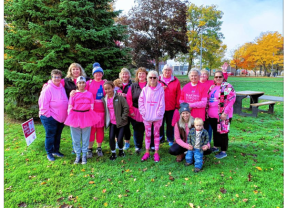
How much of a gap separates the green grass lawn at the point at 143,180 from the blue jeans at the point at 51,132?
0.30 metres

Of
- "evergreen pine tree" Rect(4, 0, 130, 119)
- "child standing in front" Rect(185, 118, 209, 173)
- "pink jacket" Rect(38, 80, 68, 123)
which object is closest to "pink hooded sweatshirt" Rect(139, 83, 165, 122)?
A: "child standing in front" Rect(185, 118, 209, 173)

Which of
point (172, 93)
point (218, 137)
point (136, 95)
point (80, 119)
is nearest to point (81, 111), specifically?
point (80, 119)

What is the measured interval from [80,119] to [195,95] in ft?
8.10

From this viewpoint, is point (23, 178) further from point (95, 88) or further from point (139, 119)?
point (139, 119)

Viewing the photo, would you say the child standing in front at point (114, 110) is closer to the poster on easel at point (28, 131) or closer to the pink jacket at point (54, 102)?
the pink jacket at point (54, 102)

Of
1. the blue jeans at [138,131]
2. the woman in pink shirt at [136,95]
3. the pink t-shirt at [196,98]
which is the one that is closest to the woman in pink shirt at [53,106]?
the woman in pink shirt at [136,95]

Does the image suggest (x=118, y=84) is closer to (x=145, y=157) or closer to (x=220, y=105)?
(x=145, y=157)

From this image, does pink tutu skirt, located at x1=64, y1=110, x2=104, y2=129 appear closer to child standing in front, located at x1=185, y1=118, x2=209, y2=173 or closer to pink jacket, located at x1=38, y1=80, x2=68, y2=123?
pink jacket, located at x1=38, y1=80, x2=68, y2=123

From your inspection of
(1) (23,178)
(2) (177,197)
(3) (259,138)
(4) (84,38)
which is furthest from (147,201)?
(4) (84,38)

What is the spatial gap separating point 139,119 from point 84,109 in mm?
1274

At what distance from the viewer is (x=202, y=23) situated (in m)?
27.3

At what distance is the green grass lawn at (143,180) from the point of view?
3.16 m

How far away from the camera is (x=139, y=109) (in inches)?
170

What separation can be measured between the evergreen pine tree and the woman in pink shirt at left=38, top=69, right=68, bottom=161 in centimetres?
251
